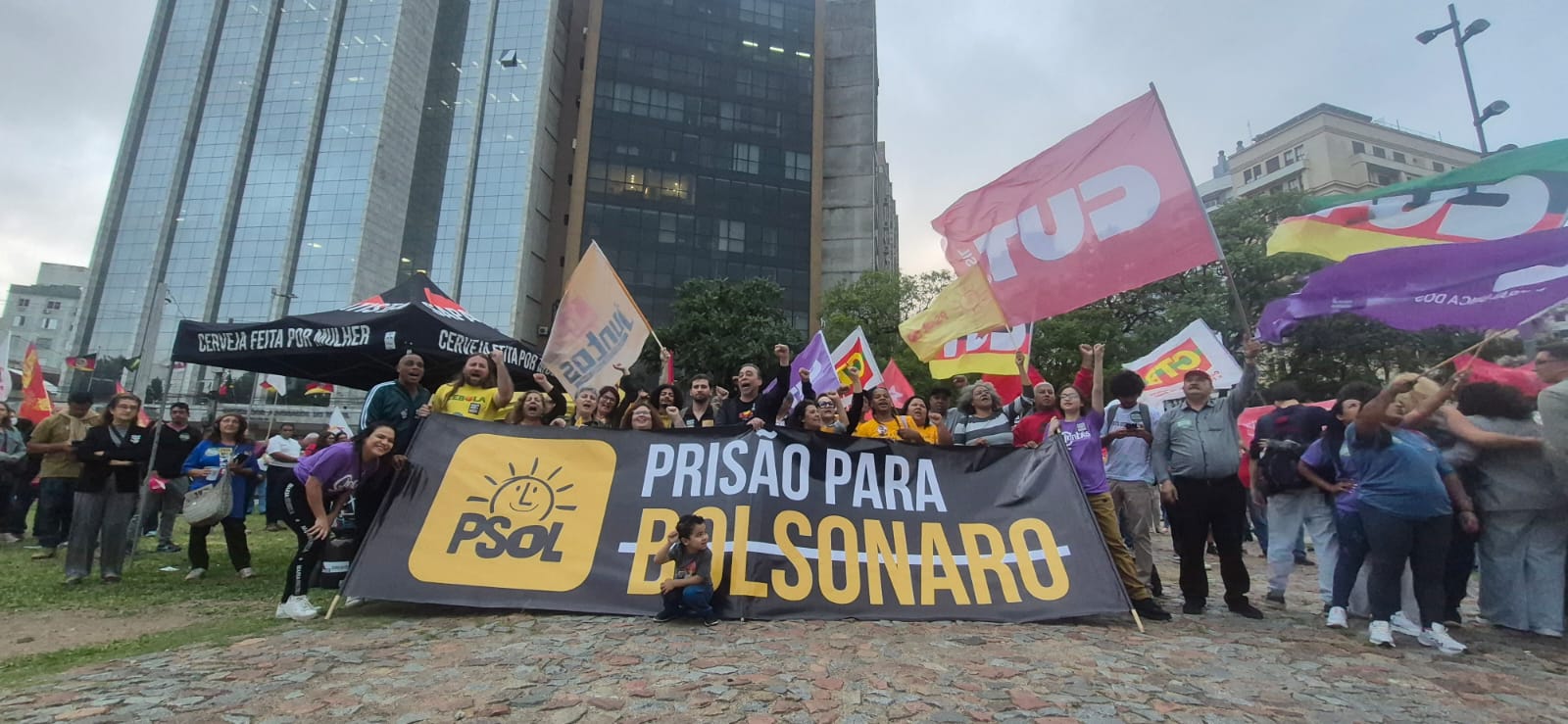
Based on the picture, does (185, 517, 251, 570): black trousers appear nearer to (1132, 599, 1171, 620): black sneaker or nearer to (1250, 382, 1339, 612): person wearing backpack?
(1132, 599, 1171, 620): black sneaker

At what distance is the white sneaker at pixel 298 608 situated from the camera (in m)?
Result: 4.53

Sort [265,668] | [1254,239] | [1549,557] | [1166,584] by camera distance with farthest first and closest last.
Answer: [1254,239], [1166,584], [1549,557], [265,668]

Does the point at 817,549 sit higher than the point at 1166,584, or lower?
higher

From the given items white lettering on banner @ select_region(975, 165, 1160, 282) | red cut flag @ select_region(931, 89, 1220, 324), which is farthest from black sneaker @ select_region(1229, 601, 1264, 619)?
white lettering on banner @ select_region(975, 165, 1160, 282)

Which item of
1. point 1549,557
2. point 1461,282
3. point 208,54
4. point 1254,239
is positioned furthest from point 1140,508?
point 208,54

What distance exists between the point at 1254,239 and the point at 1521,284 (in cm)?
2796

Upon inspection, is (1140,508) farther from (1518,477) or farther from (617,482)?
(617,482)

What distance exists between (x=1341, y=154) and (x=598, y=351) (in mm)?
72285

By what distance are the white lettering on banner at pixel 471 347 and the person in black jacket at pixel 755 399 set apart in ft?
9.07

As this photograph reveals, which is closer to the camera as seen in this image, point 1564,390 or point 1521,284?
point 1564,390

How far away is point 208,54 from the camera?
64.2m

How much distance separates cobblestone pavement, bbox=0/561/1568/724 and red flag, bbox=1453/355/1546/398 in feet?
5.60

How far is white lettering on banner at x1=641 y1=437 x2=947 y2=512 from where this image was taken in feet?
16.6

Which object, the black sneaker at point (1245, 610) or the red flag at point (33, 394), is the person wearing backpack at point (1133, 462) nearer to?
the black sneaker at point (1245, 610)
